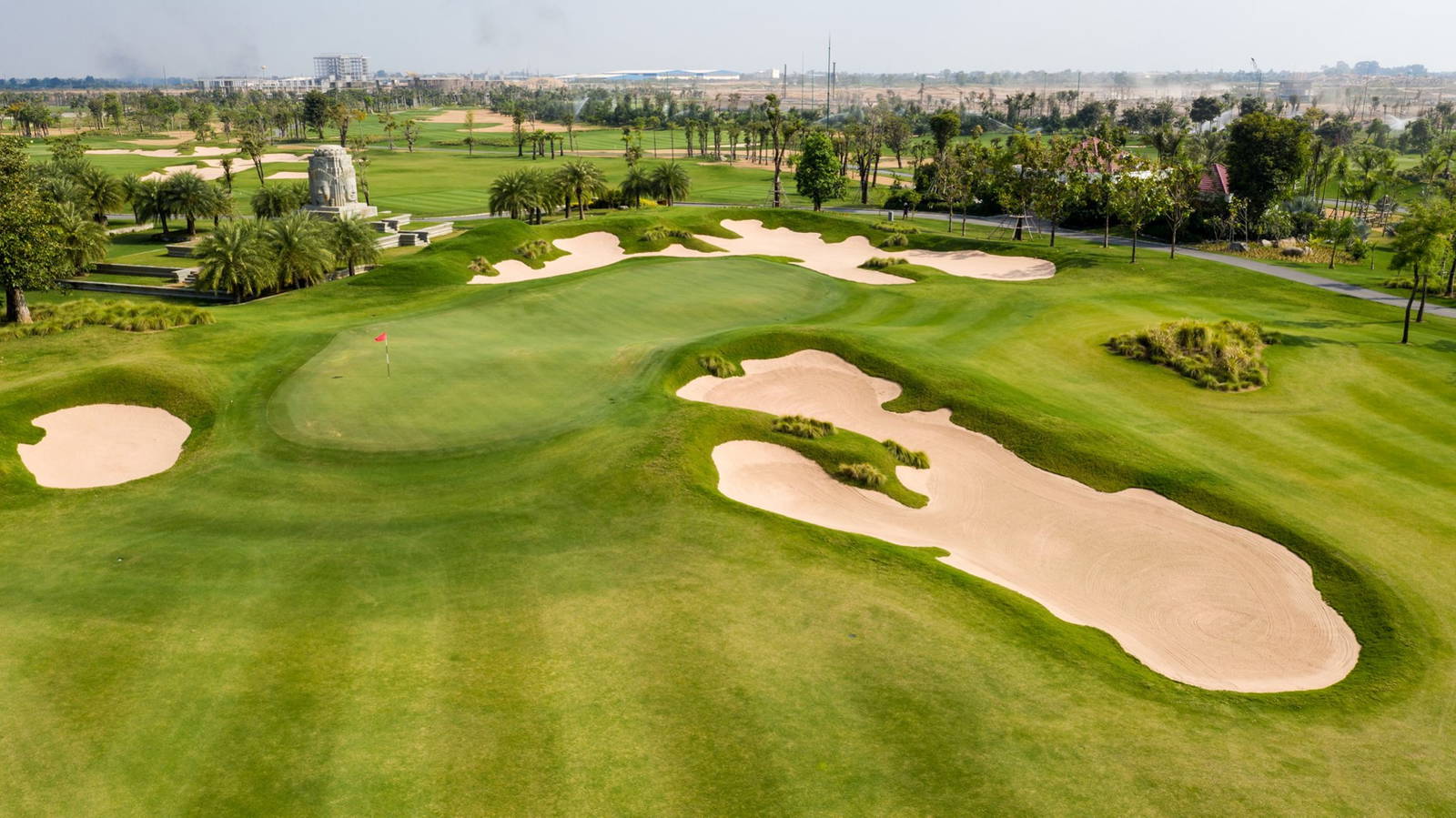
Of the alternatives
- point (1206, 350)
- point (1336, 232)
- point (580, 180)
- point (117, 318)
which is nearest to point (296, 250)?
point (117, 318)

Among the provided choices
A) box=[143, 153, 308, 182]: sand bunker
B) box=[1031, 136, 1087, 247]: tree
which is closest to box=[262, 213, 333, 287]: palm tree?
box=[1031, 136, 1087, 247]: tree

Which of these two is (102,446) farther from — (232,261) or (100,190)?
(100,190)

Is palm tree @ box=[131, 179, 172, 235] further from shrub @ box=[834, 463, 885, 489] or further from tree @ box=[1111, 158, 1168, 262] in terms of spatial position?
tree @ box=[1111, 158, 1168, 262]

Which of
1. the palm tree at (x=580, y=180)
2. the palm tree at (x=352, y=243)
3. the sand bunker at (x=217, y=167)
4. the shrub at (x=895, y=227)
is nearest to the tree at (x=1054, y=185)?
the shrub at (x=895, y=227)

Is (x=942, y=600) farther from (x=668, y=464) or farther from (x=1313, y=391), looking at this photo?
(x=1313, y=391)

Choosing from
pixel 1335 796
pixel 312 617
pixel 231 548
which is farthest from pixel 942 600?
pixel 231 548

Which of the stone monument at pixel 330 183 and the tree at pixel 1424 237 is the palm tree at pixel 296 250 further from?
the tree at pixel 1424 237
